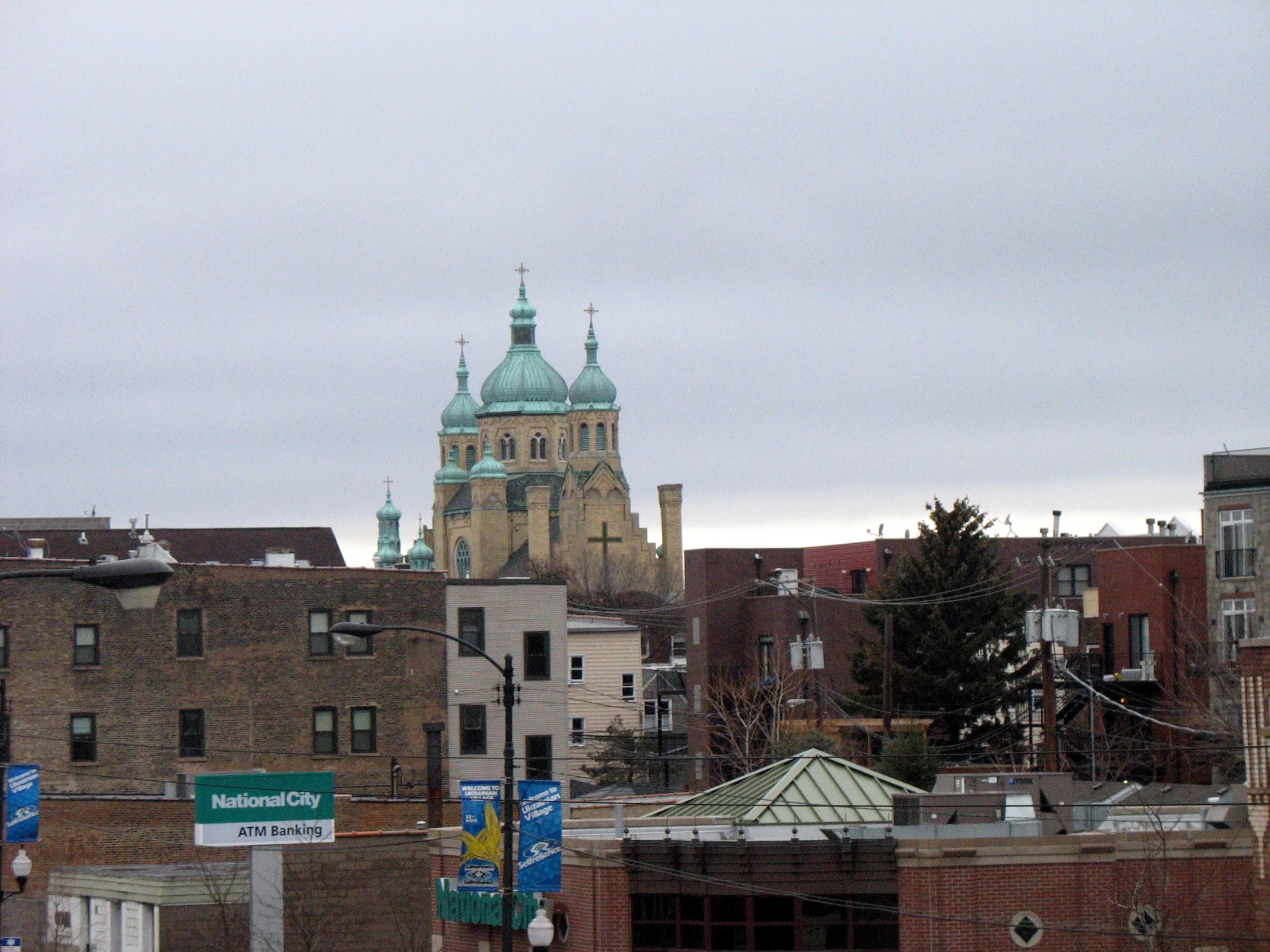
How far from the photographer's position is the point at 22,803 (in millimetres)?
38594

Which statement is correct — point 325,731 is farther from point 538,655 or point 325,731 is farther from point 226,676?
point 538,655

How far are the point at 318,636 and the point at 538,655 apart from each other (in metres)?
7.56

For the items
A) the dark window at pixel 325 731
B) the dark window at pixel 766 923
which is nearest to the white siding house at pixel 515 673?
the dark window at pixel 325 731

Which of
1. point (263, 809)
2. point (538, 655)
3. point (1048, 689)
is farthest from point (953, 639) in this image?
point (263, 809)

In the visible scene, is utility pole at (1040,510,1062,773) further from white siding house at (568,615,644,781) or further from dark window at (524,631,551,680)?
white siding house at (568,615,644,781)

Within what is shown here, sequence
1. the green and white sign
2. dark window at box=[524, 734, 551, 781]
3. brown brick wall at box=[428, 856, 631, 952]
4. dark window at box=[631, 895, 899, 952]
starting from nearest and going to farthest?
1. dark window at box=[631, 895, 899, 952]
2. brown brick wall at box=[428, 856, 631, 952]
3. the green and white sign
4. dark window at box=[524, 734, 551, 781]

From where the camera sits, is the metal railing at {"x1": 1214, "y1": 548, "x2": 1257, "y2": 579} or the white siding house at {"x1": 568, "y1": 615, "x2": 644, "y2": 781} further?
the white siding house at {"x1": 568, "y1": 615, "x2": 644, "y2": 781}

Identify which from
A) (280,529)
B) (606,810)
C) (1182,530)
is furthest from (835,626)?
(280,529)

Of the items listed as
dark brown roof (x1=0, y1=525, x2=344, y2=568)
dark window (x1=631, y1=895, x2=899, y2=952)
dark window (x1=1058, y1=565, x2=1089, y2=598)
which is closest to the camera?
dark window (x1=631, y1=895, x2=899, y2=952)

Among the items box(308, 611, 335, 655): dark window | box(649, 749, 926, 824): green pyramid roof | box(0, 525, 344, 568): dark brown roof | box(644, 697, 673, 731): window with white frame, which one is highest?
box(0, 525, 344, 568): dark brown roof

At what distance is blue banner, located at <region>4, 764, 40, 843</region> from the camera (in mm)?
37969

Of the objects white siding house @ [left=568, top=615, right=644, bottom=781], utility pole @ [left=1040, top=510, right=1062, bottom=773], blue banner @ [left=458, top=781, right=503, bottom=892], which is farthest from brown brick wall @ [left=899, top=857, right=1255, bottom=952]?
white siding house @ [left=568, top=615, right=644, bottom=781]

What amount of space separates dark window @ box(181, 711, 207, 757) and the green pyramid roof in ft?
85.5

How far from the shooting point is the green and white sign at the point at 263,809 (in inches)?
1535
